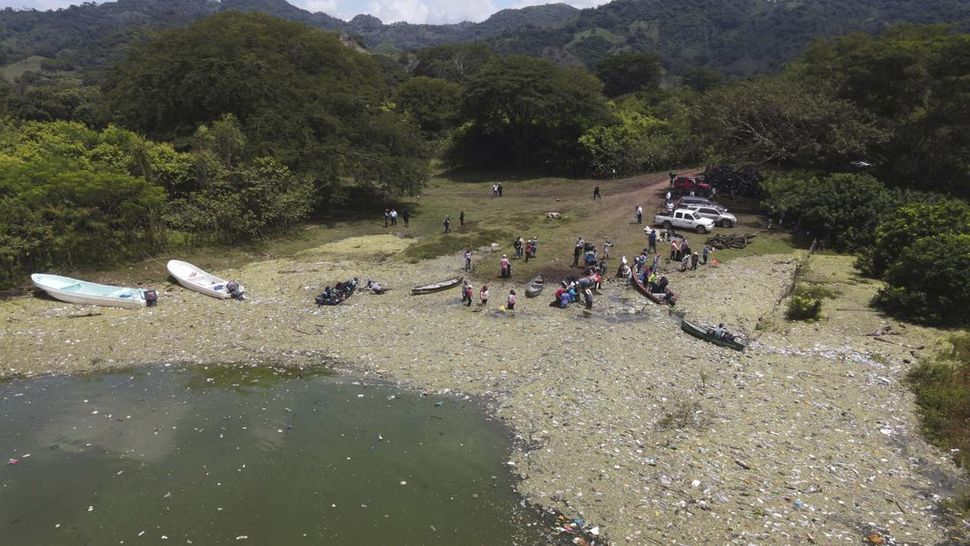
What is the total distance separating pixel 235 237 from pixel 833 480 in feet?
111

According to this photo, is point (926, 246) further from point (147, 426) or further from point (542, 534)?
point (147, 426)

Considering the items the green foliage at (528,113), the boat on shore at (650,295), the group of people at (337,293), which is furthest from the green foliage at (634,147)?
the group of people at (337,293)

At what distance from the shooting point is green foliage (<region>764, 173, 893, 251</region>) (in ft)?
121

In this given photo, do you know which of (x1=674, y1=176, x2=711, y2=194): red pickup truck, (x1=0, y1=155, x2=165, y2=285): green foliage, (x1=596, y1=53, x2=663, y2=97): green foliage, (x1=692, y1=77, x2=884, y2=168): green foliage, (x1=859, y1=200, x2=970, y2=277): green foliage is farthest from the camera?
(x1=596, y1=53, x2=663, y2=97): green foliage

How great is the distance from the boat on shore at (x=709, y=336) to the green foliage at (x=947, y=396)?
572 centimetres

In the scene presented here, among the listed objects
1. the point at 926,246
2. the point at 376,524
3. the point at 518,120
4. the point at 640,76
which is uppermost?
the point at 640,76

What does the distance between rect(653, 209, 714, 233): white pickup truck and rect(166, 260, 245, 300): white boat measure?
90.8 feet

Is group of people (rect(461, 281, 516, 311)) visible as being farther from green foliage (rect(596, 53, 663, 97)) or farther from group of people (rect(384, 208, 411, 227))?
green foliage (rect(596, 53, 663, 97))

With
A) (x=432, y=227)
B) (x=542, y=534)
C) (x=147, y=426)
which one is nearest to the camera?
(x=542, y=534)

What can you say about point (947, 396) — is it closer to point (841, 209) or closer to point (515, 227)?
point (841, 209)

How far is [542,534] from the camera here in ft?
45.6

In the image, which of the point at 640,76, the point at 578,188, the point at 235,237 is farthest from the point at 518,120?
the point at 640,76

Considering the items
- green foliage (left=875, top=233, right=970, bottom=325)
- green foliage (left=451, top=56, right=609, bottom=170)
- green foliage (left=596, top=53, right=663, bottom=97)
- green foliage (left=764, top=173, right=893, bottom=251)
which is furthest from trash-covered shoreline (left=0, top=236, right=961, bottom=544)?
green foliage (left=596, top=53, right=663, bottom=97)

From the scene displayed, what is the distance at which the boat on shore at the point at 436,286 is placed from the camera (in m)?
29.7
